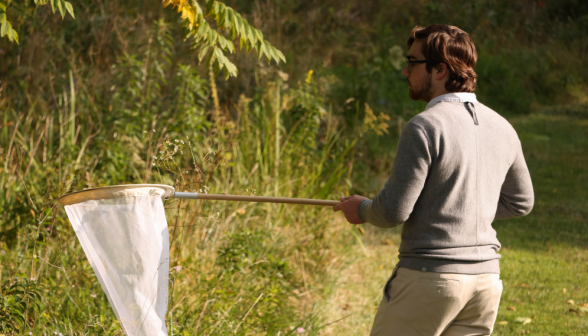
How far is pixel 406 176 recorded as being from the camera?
77.3 inches

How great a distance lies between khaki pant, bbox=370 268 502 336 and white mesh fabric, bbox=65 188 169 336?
983 mm

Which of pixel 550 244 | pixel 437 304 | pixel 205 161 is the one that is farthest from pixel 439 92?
pixel 550 244

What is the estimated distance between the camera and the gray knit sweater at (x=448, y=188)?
1.97 metres

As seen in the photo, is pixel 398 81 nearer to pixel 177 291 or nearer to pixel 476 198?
pixel 177 291

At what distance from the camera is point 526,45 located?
1326cm

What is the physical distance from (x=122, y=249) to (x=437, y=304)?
1.35 m

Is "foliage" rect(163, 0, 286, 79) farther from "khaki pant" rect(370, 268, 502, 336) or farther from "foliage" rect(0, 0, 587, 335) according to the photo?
"khaki pant" rect(370, 268, 502, 336)

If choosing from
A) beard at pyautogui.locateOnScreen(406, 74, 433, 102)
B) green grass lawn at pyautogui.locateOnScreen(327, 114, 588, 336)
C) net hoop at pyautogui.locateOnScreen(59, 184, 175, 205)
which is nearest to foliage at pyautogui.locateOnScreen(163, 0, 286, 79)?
net hoop at pyautogui.locateOnScreen(59, 184, 175, 205)

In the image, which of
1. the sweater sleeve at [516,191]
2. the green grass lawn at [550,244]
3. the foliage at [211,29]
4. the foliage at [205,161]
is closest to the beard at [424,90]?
the sweater sleeve at [516,191]

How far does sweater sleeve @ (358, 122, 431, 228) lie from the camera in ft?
6.39

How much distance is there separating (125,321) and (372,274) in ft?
10.5

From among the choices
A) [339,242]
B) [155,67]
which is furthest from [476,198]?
[155,67]

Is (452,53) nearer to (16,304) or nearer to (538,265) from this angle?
(16,304)

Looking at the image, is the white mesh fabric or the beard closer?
the beard
